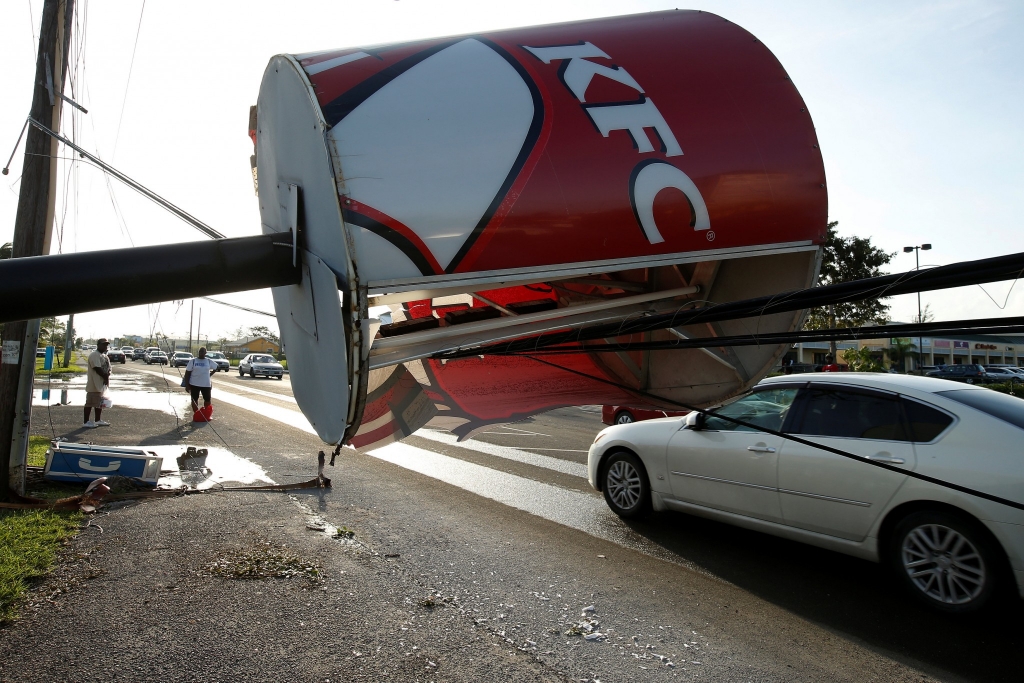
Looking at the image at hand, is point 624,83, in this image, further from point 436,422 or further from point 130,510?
point 130,510

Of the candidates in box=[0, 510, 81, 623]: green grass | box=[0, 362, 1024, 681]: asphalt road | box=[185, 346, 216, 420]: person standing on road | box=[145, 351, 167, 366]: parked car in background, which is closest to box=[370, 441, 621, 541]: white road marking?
box=[0, 362, 1024, 681]: asphalt road

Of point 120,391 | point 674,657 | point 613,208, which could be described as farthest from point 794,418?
point 120,391

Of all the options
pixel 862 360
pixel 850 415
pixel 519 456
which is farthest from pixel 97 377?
pixel 862 360

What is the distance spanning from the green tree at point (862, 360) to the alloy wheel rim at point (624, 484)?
119ft

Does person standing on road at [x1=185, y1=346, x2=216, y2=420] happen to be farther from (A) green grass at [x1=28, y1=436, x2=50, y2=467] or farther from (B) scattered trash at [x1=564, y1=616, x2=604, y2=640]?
(B) scattered trash at [x1=564, y1=616, x2=604, y2=640]

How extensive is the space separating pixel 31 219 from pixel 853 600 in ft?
26.7

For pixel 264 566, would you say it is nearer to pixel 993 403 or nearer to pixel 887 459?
pixel 887 459

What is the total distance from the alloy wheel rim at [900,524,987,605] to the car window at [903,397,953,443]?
622 millimetres

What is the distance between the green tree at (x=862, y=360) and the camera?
123 feet

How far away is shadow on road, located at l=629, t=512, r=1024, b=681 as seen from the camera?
3762mm

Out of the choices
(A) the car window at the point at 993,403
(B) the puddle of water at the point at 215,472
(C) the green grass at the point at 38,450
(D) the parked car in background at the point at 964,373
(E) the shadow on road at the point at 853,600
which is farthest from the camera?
(D) the parked car in background at the point at 964,373

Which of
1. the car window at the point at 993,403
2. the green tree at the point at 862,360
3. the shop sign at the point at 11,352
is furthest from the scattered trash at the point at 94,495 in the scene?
the green tree at the point at 862,360

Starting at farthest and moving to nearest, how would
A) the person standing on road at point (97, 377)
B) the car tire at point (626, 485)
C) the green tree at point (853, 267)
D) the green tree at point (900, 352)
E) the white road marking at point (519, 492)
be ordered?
the green tree at point (900, 352), the green tree at point (853, 267), the person standing on road at point (97, 377), the white road marking at point (519, 492), the car tire at point (626, 485)

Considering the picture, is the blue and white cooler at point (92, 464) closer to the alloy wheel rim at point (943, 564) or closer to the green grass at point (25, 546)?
the green grass at point (25, 546)
